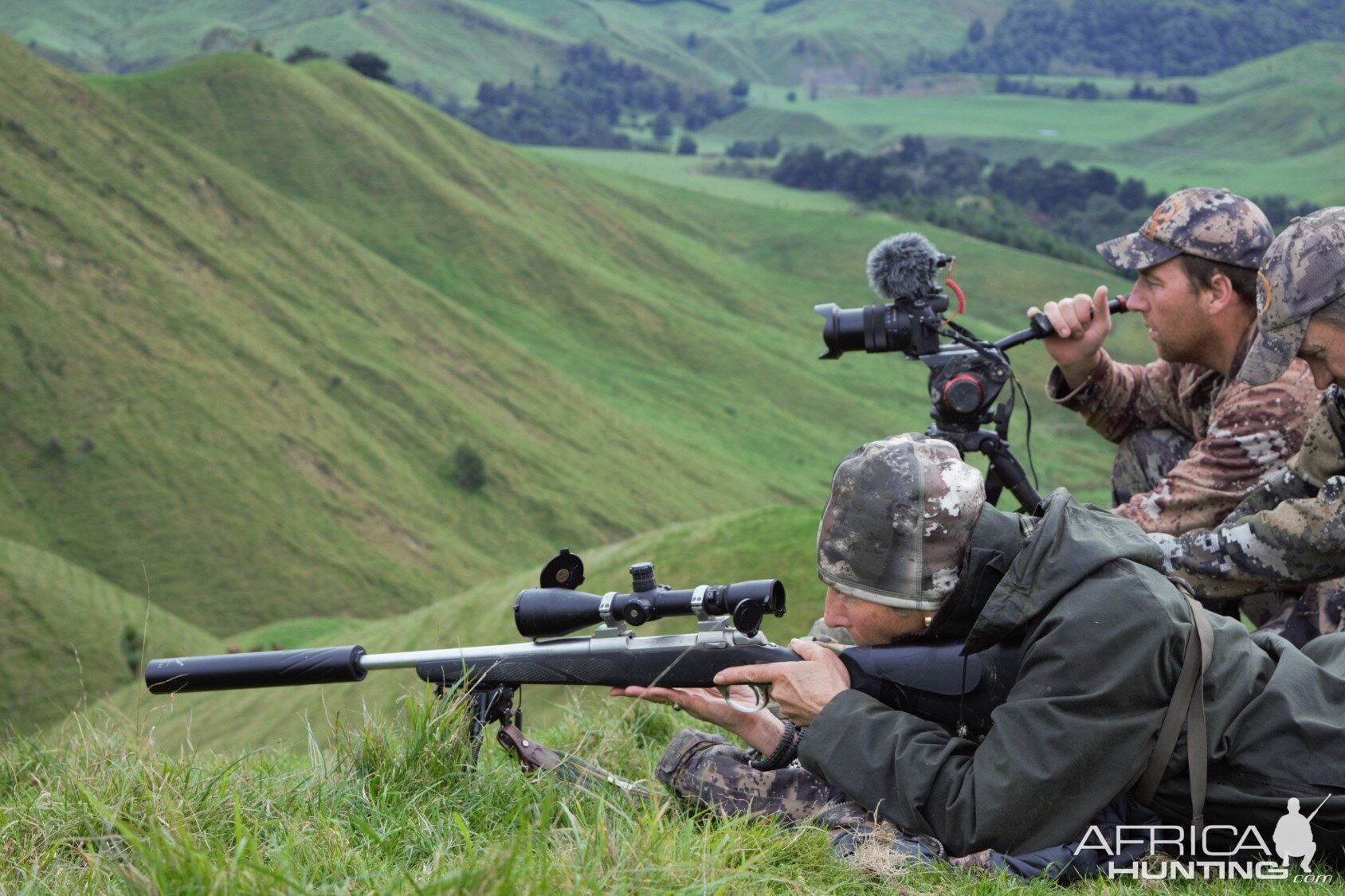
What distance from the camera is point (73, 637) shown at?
34.2m

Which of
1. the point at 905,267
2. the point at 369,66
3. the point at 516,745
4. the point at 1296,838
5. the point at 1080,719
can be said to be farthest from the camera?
the point at 369,66

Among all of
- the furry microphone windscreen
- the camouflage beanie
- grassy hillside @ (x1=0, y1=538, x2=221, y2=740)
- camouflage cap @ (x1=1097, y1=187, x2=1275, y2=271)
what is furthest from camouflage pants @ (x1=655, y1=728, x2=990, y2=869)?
grassy hillside @ (x1=0, y1=538, x2=221, y2=740)

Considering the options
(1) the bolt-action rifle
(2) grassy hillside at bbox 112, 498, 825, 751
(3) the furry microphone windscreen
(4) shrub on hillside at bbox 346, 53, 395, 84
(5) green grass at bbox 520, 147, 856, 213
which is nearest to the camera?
(1) the bolt-action rifle

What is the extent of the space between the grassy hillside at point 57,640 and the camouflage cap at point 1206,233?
29.2 m

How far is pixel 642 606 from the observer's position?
196 inches

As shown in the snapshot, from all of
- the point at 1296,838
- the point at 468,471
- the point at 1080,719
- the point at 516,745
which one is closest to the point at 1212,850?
the point at 1296,838

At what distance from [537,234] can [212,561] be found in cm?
5188

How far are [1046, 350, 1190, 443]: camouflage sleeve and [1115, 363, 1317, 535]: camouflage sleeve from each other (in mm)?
973

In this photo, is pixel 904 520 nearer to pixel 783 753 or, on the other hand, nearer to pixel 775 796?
pixel 783 753

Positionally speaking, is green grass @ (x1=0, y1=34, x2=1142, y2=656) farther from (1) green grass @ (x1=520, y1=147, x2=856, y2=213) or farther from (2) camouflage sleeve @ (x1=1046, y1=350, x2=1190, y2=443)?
(2) camouflage sleeve @ (x1=1046, y1=350, x2=1190, y2=443)

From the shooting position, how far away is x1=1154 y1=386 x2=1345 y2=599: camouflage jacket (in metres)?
5.43

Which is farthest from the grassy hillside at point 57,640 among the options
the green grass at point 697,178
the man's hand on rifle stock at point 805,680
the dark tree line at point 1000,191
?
the dark tree line at point 1000,191

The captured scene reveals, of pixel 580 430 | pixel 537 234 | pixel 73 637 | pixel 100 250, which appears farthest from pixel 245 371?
pixel 537 234

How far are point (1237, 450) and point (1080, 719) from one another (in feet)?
9.55
